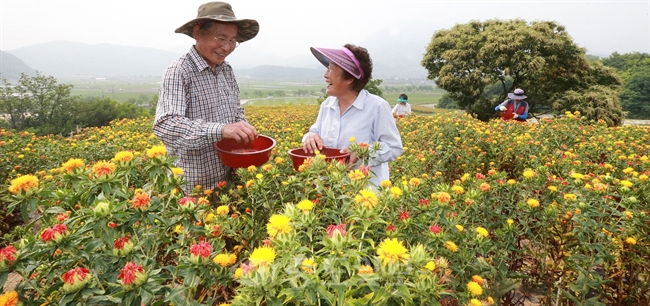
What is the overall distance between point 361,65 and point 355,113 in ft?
0.98

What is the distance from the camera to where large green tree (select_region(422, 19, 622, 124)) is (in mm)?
15141

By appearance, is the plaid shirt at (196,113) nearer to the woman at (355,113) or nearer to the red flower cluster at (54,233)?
the woman at (355,113)

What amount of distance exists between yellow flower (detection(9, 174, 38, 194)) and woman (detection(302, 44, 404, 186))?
123 centimetres

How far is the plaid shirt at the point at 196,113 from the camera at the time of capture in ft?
5.74

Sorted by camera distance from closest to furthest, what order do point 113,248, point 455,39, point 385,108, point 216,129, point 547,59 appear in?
1. point 113,248
2. point 216,129
3. point 385,108
4. point 547,59
5. point 455,39

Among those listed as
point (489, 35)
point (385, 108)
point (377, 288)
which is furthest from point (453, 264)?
point (489, 35)

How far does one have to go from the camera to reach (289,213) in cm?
105

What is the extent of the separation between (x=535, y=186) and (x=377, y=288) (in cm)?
177

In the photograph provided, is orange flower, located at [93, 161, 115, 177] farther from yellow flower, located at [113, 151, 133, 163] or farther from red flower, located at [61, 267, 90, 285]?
red flower, located at [61, 267, 90, 285]

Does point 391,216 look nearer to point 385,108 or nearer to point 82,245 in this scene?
point 385,108

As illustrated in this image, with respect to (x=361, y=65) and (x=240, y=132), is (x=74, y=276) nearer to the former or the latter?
(x=240, y=132)

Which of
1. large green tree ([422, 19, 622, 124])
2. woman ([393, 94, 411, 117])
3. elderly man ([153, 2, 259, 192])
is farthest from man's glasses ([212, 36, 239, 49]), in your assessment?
large green tree ([422, 19, 622, 124])

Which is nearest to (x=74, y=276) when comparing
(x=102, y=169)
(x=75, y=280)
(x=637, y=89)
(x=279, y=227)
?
(x=75, y=280)

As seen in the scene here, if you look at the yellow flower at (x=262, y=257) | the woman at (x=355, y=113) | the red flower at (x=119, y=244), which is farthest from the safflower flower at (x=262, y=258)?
the woman at (x=355, y=113)
